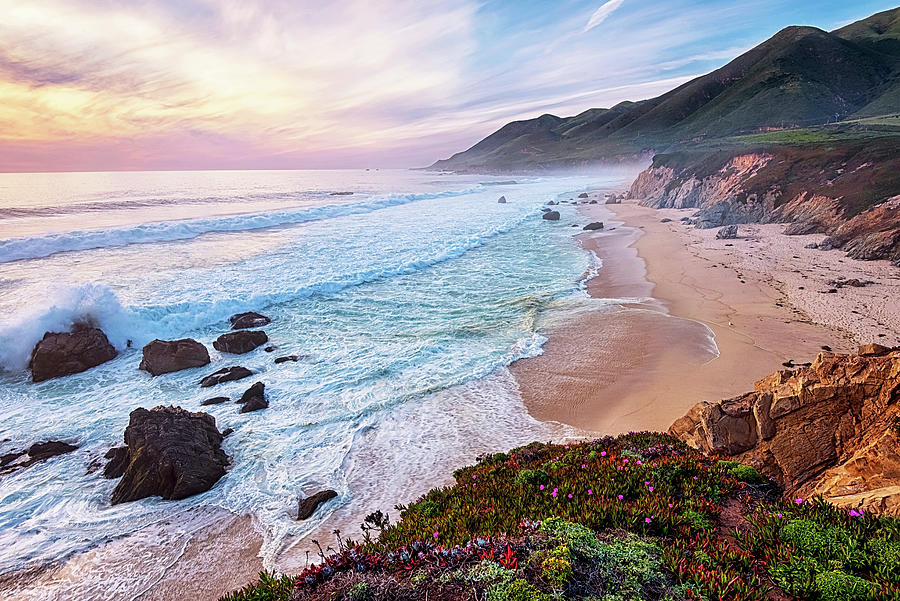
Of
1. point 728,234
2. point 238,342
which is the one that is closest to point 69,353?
point 238,342

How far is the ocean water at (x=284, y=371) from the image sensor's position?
8734 millimetres

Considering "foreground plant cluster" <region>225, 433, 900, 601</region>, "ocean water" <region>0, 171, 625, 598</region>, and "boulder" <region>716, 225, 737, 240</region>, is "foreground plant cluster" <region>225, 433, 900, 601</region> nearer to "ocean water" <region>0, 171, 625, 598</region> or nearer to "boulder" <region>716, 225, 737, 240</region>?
"ocean water" <region>0, 171, 625, 598</region>

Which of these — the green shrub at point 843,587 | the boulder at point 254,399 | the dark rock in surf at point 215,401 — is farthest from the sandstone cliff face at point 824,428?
the dark rock in surf at point 215,401

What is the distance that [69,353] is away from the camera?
49.1 ft

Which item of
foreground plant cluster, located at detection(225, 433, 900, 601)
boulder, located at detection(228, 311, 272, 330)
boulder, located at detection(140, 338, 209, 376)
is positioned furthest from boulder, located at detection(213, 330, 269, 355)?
foreground plant cluster, located at detection(225, 433, 900, 601)

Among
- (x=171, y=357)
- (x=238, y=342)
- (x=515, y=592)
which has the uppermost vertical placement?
(x=515, y=592)

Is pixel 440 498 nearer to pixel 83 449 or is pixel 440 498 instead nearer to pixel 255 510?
pixel 255 510

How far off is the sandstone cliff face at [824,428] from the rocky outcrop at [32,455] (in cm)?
1469

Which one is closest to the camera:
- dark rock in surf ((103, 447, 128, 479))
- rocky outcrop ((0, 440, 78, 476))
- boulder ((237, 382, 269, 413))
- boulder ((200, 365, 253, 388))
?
dark rock in surf ((103, 447, 128, 479))

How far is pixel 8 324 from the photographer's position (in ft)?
52.1

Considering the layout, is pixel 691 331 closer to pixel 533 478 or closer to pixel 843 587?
pixel 533 478

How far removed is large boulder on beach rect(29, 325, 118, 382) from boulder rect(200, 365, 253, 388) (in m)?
5.09

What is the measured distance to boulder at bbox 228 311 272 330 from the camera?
19000 millimetres

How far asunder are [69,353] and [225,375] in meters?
6.10
